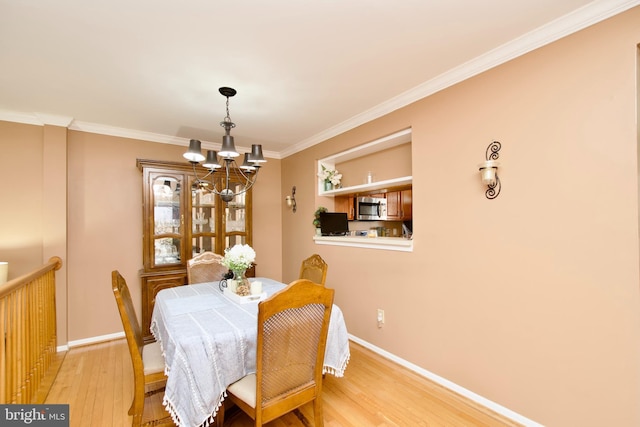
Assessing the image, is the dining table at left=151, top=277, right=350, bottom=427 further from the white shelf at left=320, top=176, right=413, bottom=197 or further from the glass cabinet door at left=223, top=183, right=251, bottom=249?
the glass cabinet door at left=223, top=183, right=251, bottom=249

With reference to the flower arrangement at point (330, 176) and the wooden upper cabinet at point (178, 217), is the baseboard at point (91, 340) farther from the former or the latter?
the flower arrangement at point (330, 176)

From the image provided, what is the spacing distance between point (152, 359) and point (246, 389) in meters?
0.79

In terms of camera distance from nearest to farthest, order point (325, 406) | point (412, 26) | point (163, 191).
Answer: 1. point (412, 26)
2. point (325, 406)
3. point (163, 191)

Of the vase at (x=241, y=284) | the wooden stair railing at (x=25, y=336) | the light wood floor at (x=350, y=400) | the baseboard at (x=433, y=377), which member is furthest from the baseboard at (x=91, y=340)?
the vase at (x=241, y=284)

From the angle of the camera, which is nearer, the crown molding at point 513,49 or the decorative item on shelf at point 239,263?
the crown molding at point 513,49

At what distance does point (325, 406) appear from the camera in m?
2.08

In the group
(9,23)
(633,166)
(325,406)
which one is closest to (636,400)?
(633,166)

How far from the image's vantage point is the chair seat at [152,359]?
1.78 metres

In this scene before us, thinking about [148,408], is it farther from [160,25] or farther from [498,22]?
[498,22]

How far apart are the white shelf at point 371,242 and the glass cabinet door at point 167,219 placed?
176 centimetres

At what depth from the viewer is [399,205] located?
11.7 feet

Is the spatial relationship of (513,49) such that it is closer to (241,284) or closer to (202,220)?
(241,284)

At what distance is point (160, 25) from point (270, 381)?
83.4 inches

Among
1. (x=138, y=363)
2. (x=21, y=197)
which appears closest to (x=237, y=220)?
(x=21, y=197)
